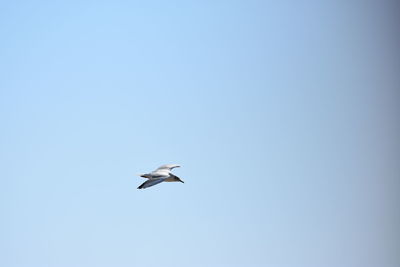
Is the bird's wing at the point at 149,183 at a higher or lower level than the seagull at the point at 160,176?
lower

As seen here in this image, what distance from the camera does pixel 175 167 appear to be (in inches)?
3477

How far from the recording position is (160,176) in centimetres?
7881

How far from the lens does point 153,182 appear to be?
242 ft

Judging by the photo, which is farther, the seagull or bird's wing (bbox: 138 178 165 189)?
the seagull

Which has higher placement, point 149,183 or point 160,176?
point 160,176

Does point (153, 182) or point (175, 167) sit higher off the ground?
point (175, 167)

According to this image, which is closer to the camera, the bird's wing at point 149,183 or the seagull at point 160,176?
the bird's wing at point 149,183

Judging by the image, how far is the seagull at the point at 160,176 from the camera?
73.0 meters

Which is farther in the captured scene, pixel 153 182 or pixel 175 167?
pixel 175 167

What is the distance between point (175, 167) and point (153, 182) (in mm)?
14784

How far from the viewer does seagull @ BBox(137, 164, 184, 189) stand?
2874 inches

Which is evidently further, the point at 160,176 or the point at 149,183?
the point at 160,176

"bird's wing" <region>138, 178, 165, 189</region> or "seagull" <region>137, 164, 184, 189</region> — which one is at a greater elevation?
"seagull" <region>137, 164, 184, 189</region>
